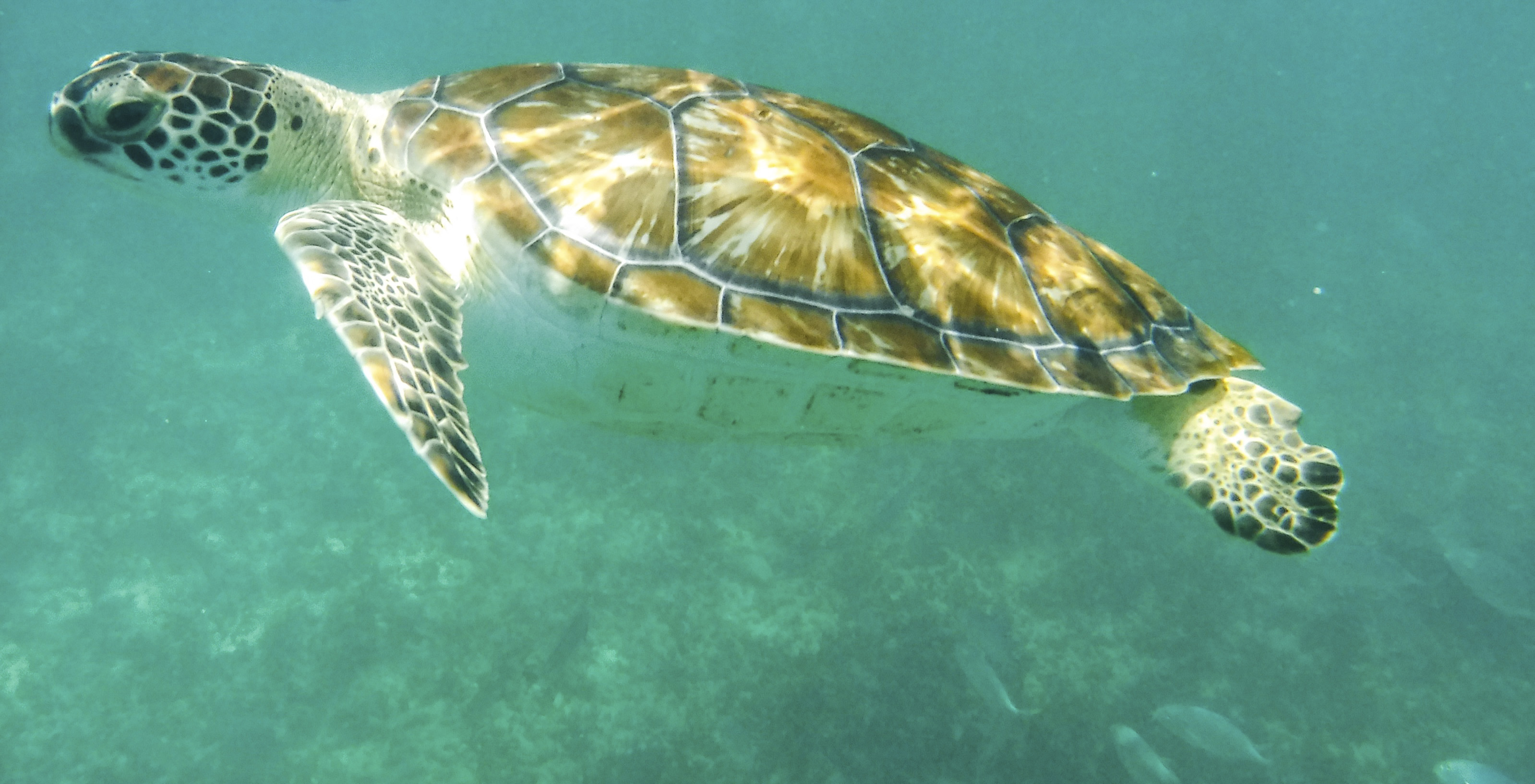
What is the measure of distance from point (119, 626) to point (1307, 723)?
8.95m

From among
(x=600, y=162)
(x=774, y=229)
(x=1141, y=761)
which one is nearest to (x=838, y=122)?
(x=774, y=229)

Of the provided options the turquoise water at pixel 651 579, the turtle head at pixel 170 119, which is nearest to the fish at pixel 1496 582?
the turquoise water at pixel 651 579

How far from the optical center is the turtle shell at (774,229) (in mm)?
2287

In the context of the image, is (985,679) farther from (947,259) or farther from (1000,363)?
(947,259)

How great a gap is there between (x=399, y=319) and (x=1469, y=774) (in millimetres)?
6460

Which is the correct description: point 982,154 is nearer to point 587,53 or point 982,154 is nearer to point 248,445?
point 587,53

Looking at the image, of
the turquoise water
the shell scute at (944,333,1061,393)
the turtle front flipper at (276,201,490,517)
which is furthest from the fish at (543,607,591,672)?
the shell scute at (944,333,1061,393)

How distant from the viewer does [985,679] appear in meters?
4.86

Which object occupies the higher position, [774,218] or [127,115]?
[774,218]

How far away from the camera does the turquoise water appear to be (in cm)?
504

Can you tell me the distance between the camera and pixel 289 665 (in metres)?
5.44

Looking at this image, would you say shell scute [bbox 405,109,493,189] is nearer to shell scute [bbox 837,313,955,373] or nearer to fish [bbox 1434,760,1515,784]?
shell scute [bbox 837,313,955,373]

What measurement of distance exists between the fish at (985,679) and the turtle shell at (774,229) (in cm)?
274

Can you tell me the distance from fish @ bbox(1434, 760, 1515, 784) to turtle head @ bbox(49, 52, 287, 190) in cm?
729
